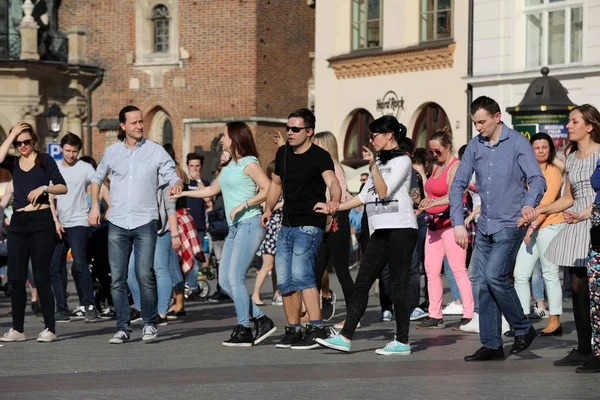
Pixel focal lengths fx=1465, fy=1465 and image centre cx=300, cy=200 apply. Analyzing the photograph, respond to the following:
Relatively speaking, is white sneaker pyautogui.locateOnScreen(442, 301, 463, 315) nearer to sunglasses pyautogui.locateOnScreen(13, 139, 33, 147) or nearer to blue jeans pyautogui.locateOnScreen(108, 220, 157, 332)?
blue jeans pyautogui.locateOnScreen(108, 220, 157, 332)

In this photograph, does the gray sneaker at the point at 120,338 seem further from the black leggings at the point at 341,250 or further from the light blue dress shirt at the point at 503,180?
the light blue dress shirt at the point at 503,180

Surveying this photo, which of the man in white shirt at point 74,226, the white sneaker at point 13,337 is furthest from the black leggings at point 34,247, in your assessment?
the man in white shirt at point 74,226

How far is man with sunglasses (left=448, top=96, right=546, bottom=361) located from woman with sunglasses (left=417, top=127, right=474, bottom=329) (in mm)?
3026

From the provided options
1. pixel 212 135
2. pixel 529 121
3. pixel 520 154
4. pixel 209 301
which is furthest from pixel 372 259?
pixel 212 135

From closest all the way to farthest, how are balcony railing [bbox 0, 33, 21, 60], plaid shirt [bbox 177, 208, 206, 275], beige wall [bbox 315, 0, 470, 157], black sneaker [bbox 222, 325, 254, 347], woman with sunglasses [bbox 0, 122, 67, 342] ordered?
black sneaker [bbox 222, 325, 254, 347], woman with sunglasses [bbox 0, 122, 67, 342], plaid shirt [bbox 177, 208, 206, 275], beige wall [bbox 315, 0, 470, 157], balcony railing [bbox 0, 33, 21, 60]

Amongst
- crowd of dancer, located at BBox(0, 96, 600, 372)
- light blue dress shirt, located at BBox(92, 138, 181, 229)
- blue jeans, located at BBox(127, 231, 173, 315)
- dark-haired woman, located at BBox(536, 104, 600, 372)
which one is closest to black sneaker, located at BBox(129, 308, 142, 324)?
crowd of dancer, located at BBox(0, 96, 600, 372)

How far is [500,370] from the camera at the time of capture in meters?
10.2

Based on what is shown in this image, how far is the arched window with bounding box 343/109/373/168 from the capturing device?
3541 cm

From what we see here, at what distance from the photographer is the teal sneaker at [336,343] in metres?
11.3

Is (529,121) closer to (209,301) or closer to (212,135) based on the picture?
(209,301)

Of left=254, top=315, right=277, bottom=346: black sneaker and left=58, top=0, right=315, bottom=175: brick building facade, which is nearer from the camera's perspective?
left=254, top=315, right=277, bottom=346: black sneaker

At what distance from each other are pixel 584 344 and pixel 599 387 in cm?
131

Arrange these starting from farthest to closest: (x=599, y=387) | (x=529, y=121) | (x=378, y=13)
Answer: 1. (x=378, y=13)
2. (x=529, y=121)
3. (x=599, y=387)

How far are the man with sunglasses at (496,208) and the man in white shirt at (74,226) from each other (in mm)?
5473
